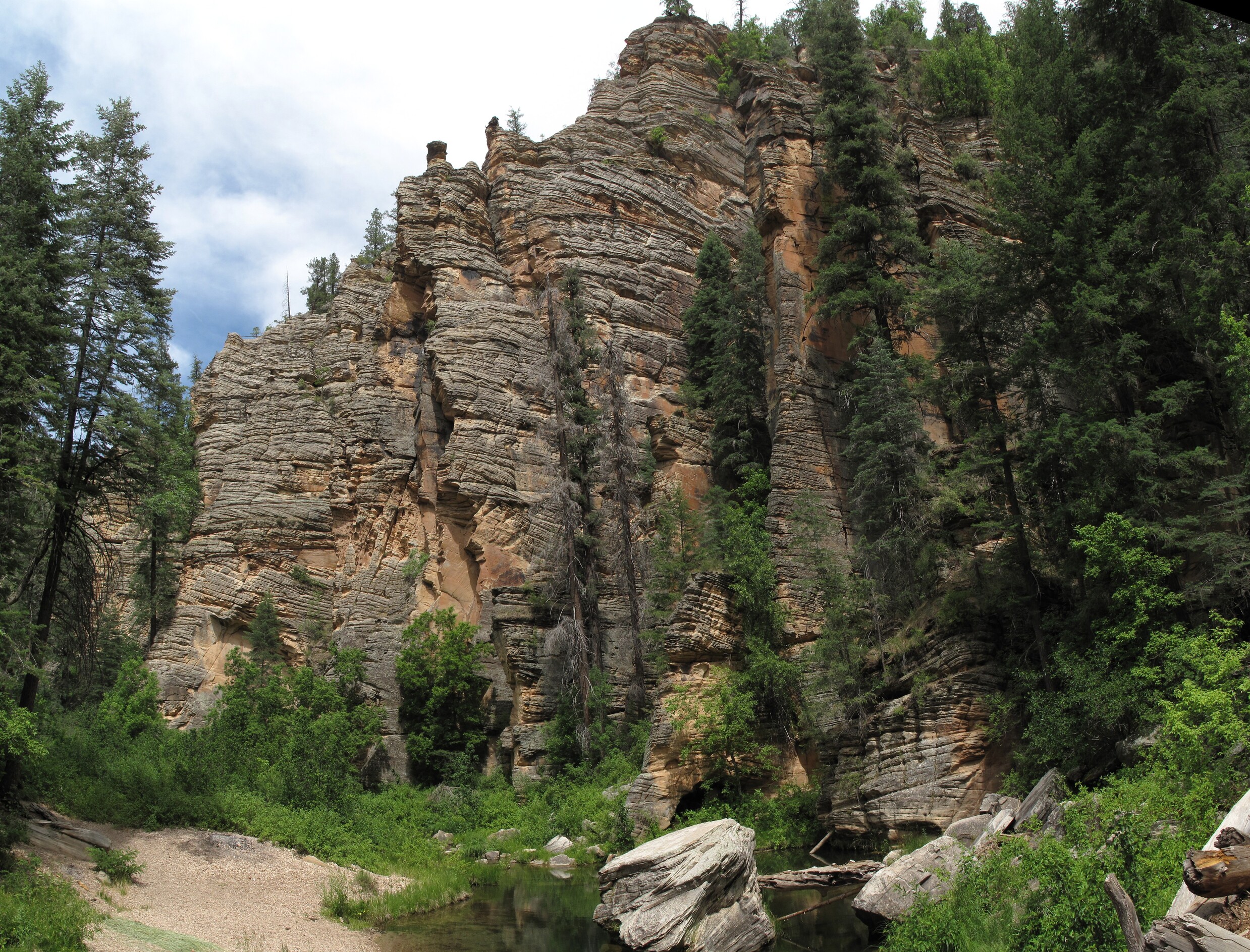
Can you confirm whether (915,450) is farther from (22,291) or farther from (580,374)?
(22,291)

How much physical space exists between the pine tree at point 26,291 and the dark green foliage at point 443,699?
1595 cm

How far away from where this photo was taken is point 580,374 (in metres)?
39.2

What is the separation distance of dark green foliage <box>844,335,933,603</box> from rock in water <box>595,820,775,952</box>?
38.7 feet

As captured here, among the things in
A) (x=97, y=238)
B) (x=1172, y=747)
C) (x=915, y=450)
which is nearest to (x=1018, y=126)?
(x=915, y=450)

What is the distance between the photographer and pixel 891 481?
27000 millimetres

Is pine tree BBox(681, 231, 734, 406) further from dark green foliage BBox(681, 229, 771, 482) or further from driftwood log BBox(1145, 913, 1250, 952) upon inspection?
driftwood log BBox(1145, 913, 1250, 952)

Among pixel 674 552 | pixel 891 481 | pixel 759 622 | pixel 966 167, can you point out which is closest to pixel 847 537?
pixel 891 481

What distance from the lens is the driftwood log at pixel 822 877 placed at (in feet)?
61.6

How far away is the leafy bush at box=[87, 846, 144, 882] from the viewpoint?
16.0m

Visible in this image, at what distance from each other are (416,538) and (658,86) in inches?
1217

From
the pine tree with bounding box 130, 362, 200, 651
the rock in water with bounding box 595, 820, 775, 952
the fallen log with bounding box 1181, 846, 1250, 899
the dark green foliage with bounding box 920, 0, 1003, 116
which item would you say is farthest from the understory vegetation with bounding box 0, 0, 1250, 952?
the dark green foliage with bounding box 920, 0, 1003, 116

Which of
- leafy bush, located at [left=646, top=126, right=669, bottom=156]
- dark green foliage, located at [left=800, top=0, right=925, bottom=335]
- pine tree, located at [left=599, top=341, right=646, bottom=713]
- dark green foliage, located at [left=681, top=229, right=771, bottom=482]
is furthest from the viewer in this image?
leafy bush, located at [left=646, top=126, right=669, bottom=156]

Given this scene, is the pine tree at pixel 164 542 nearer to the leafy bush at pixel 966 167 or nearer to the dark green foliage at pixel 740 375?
the dark green foliage at pixel 740 375

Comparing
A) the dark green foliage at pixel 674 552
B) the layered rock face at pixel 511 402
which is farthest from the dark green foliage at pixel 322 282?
the dark green foliage at pixel 674 552
